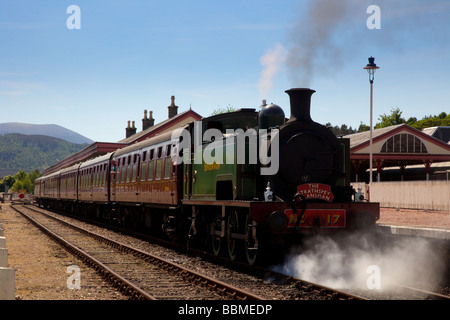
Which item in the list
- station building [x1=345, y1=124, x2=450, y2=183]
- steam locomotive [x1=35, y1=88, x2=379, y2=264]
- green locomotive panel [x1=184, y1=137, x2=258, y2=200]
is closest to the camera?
steam locomotive [x1=35, y1=88, x2=379, y2=264]

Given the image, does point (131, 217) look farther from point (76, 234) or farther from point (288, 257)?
point (288, 257)

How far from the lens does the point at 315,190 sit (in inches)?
396

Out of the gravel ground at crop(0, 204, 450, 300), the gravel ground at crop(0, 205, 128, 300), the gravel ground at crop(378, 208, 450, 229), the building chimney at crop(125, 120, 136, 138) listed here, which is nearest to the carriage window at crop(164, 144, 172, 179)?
the gravel ground at crop(0, 204, 450, 300)

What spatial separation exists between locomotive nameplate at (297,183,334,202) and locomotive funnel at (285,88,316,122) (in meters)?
1.26

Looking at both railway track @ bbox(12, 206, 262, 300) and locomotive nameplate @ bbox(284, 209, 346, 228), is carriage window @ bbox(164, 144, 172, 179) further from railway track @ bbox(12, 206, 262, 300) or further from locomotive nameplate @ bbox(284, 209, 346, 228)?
locomotive nameplate @ bbox(284, 209, 346, 228)

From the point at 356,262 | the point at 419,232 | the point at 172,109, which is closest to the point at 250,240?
the point at 356,262

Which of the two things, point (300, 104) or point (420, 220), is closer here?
point (300, 104)

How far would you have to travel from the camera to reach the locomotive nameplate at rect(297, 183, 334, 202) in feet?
32.9

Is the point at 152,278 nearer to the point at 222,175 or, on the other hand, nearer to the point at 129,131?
the point at 222,175

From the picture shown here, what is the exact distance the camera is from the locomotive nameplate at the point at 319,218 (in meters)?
9.59

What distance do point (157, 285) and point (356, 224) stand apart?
3.67m

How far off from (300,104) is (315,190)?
1640 millimetres
